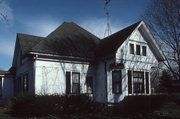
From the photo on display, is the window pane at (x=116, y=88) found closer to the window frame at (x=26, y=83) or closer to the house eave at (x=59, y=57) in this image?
the house eave at (x=59, y=57)

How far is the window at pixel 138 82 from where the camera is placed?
57.5 feet

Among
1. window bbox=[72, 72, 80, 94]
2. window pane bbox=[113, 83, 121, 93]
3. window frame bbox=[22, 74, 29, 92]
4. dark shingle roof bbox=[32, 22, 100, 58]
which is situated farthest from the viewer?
window frame bbox=[22, 74, 29, 92]

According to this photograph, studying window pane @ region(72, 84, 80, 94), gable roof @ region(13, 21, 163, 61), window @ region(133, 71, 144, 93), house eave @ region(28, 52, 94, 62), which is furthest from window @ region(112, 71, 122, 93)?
window pane @ region(72, 84, 80, 94)

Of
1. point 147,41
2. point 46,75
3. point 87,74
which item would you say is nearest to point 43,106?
point 46,75

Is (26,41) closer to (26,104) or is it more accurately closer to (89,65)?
(89,65)

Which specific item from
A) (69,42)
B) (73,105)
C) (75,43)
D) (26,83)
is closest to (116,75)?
(73,105)

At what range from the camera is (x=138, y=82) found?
1786cm

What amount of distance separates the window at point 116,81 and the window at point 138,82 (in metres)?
1.63

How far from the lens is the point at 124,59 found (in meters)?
16.6

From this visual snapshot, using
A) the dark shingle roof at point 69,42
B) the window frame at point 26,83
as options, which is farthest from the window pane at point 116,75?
the window frame at point 26,83

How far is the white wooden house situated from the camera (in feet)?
51.3

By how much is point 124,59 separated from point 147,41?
369 centimetres

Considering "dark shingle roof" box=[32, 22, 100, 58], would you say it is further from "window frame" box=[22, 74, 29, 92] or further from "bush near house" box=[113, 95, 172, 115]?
"bush near house" box=[113, 95, 172, 115]

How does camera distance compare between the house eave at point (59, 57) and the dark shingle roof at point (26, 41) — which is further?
the dark shingle roof at point (26, 41)
